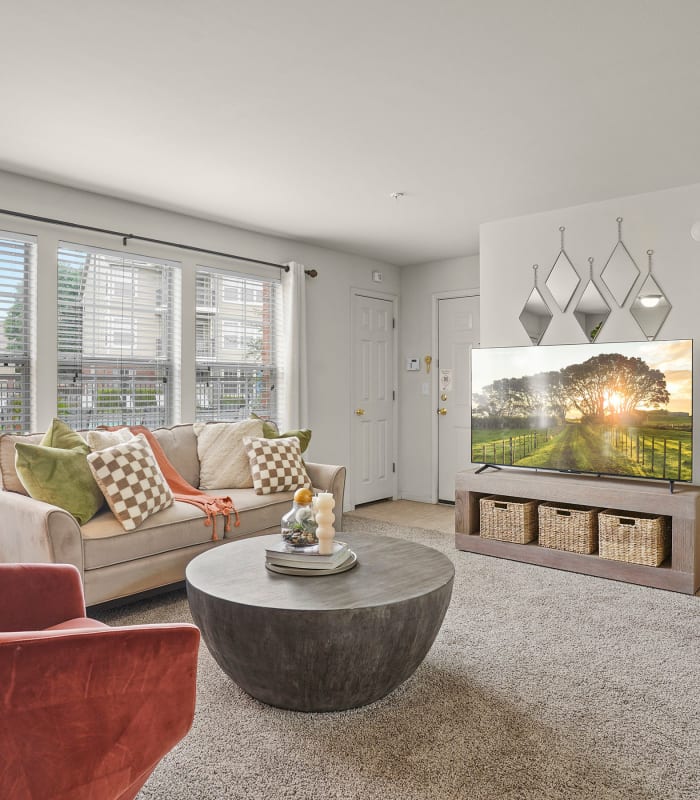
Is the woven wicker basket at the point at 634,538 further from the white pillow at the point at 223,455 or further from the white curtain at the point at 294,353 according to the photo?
the white curtain at the point at 294,353

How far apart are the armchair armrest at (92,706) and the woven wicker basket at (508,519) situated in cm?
302

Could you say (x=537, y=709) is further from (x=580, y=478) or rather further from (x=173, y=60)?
(x=173, y=60)

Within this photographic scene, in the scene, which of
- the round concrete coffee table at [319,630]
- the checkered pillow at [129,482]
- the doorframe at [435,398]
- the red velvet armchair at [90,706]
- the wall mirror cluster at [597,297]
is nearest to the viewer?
the red velvet armchair at [90,706]

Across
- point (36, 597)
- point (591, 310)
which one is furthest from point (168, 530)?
point (591, 310)

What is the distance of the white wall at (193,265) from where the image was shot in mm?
3697

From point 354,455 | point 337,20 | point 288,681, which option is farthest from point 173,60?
point 354,455

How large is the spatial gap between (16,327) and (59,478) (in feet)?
3.81

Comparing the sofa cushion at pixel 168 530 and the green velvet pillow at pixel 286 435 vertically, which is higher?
the green velvet pillow at pixel 286 435

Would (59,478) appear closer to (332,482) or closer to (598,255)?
(332,482)

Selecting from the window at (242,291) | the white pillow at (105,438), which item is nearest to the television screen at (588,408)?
the window at (242,291)

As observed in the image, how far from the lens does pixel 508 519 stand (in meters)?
4.11

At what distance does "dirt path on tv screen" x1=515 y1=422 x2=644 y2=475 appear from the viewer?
150 inches

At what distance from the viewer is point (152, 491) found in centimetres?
321

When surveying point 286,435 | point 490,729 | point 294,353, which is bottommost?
point 490,729
